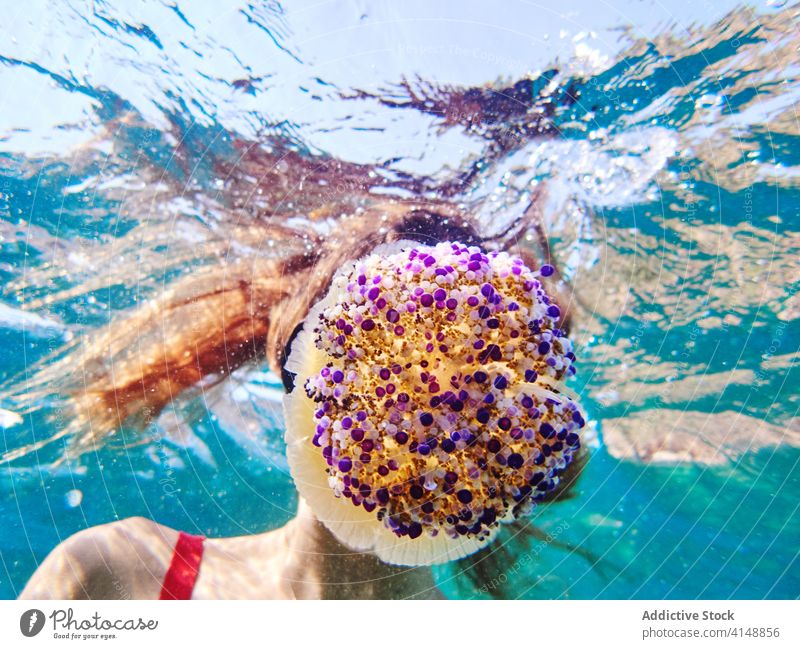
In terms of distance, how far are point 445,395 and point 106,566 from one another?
2716 millimetres

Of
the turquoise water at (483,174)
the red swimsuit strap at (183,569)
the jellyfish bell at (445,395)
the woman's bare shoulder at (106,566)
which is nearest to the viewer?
the jellyfish bell at (445,395)

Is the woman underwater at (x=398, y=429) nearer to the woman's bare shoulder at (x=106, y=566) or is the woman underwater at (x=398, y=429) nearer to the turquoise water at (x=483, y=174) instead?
the woman's bare shoulder at (x=106, y=566)

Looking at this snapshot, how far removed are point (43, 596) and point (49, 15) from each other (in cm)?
406

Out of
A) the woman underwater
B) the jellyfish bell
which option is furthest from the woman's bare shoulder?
the jellyfish bell

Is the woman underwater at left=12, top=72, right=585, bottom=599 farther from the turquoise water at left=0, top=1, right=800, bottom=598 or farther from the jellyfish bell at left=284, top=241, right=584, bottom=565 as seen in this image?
the turquoise water at left=0, top=1, right=800, bottom=598

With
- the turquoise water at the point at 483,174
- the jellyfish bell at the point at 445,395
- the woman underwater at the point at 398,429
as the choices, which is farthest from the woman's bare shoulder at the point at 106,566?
the jellyfish bell at the point at 445,395

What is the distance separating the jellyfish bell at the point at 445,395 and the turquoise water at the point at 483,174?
1688 mm

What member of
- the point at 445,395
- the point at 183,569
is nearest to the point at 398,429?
the point at 445,395

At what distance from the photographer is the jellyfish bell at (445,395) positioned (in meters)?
1.85

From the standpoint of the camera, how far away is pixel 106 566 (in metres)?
2.90

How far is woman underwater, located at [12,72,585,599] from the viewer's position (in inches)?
73.9

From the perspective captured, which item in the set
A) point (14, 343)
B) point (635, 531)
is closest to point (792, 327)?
point (635, 531)

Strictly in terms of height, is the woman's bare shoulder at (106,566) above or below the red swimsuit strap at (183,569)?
above
